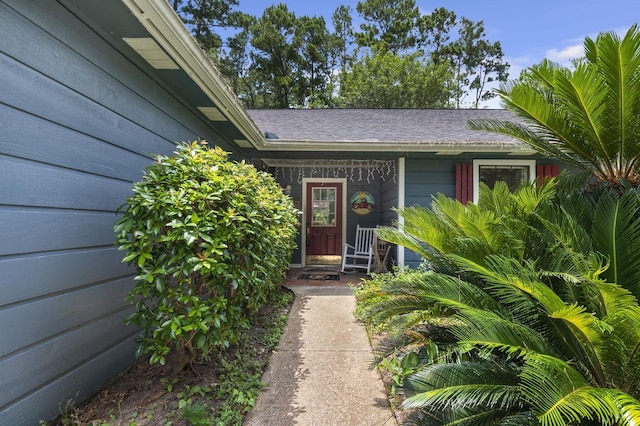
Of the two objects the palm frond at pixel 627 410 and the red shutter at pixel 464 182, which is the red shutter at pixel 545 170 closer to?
the red shutter at pixel 464 182

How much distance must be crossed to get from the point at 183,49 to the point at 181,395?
91.8 inches

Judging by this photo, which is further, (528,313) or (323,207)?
(323,207)

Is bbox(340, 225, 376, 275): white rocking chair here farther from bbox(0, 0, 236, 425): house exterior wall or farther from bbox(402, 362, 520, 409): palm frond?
bbox(402, 362, 520, 409): palm frond

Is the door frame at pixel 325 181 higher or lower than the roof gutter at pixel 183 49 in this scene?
lower

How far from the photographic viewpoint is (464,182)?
17.3ft

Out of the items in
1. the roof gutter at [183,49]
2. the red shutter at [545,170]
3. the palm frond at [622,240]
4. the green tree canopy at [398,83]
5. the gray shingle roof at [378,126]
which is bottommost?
the palm frond at [622,240]

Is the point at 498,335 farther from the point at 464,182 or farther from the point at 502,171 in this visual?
the point at 502,171

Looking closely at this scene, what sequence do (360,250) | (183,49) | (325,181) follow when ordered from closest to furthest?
(183,49), (360,250), (325,181)

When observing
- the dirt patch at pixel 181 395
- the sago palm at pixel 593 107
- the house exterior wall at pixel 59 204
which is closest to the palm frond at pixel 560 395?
the sago palm at pixel 593 107


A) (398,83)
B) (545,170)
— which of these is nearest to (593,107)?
(545,170)

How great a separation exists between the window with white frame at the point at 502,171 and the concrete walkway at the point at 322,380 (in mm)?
3160

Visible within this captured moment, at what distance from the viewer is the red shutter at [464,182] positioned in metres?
5.26

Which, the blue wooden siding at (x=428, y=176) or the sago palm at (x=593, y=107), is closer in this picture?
the sago palm at (x=593, y=107)

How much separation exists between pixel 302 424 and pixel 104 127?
2.28 meters
